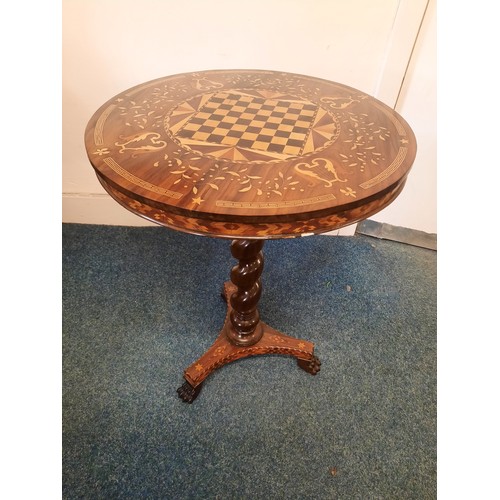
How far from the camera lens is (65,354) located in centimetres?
158

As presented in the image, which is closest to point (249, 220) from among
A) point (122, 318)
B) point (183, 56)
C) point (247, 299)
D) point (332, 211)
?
point (332, 211)

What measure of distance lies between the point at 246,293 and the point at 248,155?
23.6 inches

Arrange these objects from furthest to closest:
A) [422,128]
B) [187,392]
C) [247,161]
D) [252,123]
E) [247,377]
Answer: [422,128] < [247,377] < [187,392] < [252,123] < [247,161]

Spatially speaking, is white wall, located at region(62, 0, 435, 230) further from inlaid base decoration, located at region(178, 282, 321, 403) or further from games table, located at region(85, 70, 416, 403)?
inlaid base decoration, located at region(178, 282, 321, 403)

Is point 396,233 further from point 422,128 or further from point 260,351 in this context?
point 260,351

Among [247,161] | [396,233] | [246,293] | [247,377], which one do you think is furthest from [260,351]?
[396,233]

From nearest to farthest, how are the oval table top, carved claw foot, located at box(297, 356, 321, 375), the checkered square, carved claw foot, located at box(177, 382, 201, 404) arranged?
the oval table top, the checkered square, carved claw foot, located at box(177, 382, 201, 404), carved claw foot, located at box(297, 356, 321, 375)

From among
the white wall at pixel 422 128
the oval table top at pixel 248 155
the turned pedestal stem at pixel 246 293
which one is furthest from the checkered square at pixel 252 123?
the white wall at pixel 422 128

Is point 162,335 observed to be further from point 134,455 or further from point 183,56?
point 183,56

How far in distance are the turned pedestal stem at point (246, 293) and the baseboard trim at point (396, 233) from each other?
996mm

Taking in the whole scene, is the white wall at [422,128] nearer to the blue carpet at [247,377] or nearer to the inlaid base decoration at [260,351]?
the blue carpet at [247,377]

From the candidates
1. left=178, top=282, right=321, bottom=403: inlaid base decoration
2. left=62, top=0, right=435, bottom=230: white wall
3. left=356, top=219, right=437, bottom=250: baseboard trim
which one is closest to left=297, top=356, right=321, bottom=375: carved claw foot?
left=178, top=282, right=321, bottom=403: inlaid base decoration

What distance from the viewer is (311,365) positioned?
154 cm

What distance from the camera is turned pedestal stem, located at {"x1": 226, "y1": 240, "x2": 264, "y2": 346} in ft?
4.23
